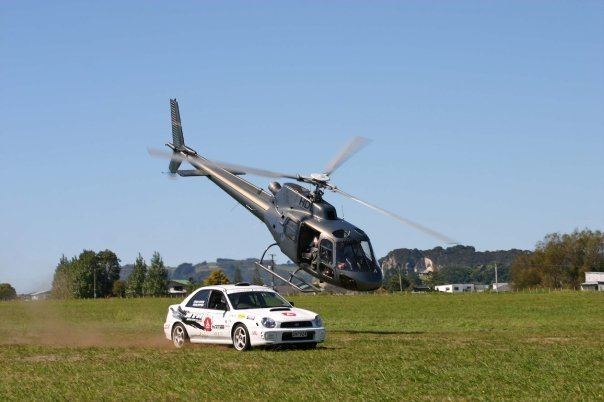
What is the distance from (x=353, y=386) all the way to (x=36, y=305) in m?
32.0

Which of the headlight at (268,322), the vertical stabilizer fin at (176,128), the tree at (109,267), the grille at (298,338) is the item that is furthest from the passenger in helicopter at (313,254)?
the tree at (109,267)

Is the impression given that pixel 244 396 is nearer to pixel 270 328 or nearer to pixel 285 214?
pixel 270 328

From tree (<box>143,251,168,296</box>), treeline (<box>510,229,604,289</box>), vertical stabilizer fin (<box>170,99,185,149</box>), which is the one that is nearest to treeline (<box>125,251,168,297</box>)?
tree (<box>143,251,168,296</box>)

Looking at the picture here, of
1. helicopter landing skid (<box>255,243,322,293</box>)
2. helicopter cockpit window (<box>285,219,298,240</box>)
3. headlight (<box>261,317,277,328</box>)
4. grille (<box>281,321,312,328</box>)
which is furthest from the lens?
helicopter landing skid (<box>255,243,322,293</box>)

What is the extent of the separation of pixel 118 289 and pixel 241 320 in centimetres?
13651

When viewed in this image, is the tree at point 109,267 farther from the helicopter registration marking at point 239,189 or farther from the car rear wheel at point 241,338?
the car rear wheel at point 241,338

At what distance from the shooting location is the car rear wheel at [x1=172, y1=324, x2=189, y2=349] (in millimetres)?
24531

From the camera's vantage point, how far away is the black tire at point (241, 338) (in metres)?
22.3

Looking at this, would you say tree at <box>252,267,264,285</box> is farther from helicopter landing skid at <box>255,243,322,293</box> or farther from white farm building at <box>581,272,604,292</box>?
white farm building at <box>581,272,604,292</box>

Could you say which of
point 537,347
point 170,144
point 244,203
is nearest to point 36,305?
point 170,144

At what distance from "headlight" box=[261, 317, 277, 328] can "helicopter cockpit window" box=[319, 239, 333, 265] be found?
8.39 m

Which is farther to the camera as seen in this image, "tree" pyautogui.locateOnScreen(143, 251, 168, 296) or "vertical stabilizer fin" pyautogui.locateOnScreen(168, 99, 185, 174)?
"tree" pyautogui.locateOnScreen(143, 251, 168, 296)

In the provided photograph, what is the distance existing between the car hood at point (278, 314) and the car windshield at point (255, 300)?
58 centimetres

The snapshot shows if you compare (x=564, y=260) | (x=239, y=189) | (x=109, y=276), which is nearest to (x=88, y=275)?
(x=109, y=276)
